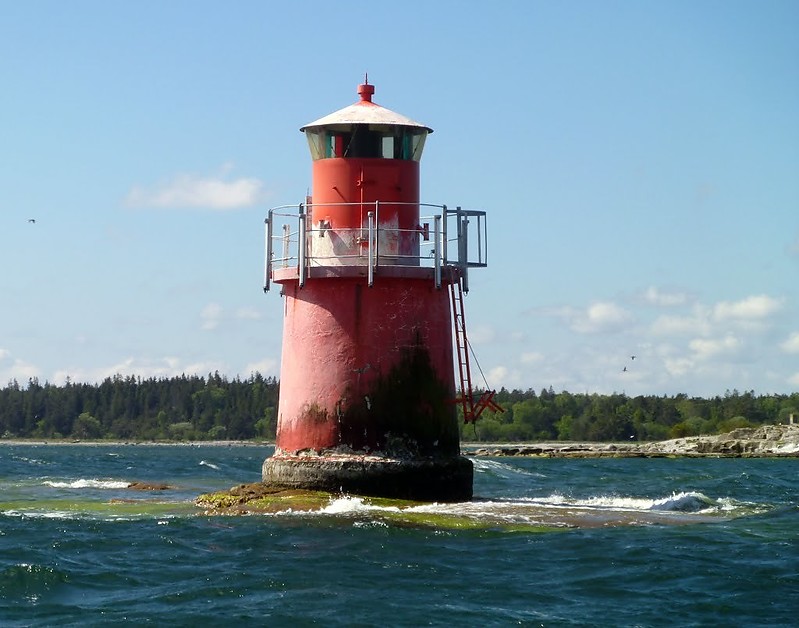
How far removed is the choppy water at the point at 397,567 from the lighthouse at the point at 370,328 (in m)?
0.97

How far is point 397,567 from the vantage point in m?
19.1

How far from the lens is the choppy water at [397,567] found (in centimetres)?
1666

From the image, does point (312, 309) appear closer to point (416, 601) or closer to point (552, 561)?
point (552, 561)

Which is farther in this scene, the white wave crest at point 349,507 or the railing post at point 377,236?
the railing post at point 377,236

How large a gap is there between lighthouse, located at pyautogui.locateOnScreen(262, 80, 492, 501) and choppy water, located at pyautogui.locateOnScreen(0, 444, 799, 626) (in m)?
0.97

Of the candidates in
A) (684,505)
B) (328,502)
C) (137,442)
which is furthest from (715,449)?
(137,442)

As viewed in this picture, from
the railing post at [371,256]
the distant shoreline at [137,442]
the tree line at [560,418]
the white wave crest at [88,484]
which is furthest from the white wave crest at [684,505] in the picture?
the distant shoreline at [137,442]

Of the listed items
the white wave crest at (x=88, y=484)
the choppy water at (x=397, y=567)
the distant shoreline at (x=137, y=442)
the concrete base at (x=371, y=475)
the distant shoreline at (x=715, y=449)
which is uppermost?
the distant shoreline at (x=137, y=442)

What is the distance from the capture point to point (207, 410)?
197 metres

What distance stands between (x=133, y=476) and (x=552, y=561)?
1108 inches

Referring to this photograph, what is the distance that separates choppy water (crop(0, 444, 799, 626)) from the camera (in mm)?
16656

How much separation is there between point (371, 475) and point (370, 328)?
246cm

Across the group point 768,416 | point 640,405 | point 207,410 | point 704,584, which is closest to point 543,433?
point 640,405

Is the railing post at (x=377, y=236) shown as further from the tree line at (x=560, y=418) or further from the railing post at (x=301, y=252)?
the tree line at (x=560, y=418)
